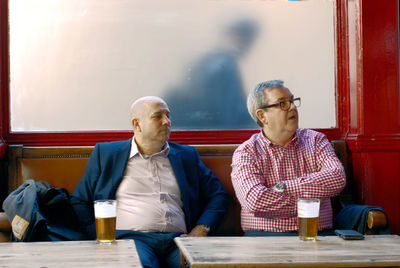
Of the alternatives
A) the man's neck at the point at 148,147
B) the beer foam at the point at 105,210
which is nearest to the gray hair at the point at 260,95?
the man's neck at the point at 148,147

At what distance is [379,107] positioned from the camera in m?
3.29

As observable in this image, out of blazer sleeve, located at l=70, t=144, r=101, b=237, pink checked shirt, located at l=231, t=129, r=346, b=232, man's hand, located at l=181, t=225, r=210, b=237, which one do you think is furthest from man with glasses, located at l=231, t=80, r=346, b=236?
blazer sleeve, located at l=70, t=144, r=101, b=237

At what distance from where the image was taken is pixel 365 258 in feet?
5.51

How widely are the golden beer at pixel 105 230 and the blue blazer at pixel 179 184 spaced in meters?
0.93

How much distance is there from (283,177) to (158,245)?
30.7 inches

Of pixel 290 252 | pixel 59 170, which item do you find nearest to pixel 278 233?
pixel 290 252

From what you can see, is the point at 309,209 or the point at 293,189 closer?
the point at 309,209

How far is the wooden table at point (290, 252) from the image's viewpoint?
5.28 ft

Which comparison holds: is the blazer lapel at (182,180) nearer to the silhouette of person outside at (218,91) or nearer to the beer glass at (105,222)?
the silhouette of person outside at (218,91)

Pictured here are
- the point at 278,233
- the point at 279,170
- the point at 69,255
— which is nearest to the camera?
the point at 69,255

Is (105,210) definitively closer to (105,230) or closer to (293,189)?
(105,230)

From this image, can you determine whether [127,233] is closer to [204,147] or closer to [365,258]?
[204,147]

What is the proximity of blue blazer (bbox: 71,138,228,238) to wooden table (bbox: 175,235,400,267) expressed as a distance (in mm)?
922

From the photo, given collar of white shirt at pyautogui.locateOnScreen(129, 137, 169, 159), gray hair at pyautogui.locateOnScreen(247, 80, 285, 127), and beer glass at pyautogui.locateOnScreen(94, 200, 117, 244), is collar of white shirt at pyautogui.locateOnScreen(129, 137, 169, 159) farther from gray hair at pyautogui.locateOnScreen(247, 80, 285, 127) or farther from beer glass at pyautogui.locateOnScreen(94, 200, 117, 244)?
beer glass at pyautogui.locateOnScreen(94, 200, 117, 244)
